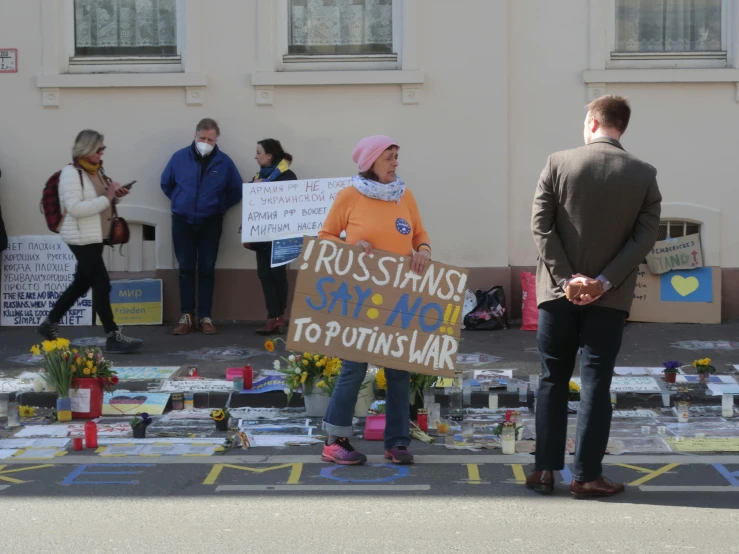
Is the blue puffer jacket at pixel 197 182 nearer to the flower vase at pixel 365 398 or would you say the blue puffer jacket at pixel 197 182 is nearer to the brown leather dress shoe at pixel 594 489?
the flower vase at pixel 365 398

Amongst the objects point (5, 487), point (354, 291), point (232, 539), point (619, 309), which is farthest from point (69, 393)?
point (619, 309)

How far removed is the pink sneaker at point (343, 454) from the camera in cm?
679

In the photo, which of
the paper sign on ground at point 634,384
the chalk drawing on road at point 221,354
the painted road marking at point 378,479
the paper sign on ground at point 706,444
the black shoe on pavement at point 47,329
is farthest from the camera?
the black shoe on pavement at point 47,329

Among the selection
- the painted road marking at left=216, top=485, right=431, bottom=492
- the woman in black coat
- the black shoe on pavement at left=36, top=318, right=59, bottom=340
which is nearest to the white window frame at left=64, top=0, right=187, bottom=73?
the woman in black coat

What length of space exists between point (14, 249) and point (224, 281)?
216 centimetres

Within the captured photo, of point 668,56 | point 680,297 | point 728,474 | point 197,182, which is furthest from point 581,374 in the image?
point 668,56

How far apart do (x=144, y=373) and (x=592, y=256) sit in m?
4.69

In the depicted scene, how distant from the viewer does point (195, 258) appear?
39.1 ft

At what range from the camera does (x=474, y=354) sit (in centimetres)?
1048

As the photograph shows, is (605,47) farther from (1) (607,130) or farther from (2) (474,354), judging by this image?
(1) (607,130)

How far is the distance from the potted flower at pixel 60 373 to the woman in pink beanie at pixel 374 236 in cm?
218

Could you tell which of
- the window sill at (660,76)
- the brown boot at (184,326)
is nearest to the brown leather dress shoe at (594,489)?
the brown boot at (184,326)

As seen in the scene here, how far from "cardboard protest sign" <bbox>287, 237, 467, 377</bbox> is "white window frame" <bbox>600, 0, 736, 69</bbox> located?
19.7ft

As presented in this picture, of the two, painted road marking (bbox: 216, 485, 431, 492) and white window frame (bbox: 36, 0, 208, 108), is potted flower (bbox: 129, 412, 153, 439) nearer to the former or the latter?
painted road marking (bbox: 216, 485, 431, 492)
